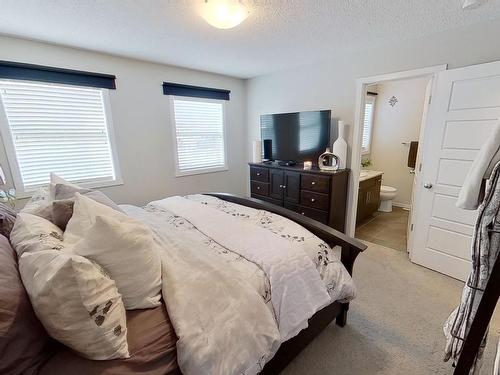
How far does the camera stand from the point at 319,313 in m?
Answer: 1.51

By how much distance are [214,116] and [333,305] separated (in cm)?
334

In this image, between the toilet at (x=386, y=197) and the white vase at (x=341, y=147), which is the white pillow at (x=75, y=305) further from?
the toilet at (x=386, y=197)

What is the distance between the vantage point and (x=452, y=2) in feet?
5.77

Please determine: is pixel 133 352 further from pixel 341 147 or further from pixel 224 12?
pixel 341 147

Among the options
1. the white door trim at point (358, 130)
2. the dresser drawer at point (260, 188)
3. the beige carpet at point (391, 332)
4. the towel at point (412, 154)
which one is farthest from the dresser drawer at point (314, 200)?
the towel at point (412, 154)

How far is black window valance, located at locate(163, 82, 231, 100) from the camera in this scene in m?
3.35

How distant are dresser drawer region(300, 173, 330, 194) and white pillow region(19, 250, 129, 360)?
99.3 inches

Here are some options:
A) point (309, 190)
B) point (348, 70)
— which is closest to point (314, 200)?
point (309, 190)

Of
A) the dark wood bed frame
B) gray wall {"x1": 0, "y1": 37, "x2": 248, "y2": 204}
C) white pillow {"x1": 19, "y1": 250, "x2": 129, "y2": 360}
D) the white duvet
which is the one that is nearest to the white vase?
the dark wood bed frame

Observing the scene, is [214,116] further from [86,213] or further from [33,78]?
[86,213]

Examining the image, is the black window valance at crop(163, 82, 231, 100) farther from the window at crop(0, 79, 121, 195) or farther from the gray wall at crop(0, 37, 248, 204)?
the window at crop(0, 79, 121, 195)

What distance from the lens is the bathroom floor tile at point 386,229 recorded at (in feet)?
10.4

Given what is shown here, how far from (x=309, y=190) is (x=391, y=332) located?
1.70 metres

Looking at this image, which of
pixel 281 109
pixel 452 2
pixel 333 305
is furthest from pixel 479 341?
pixel 281 109
